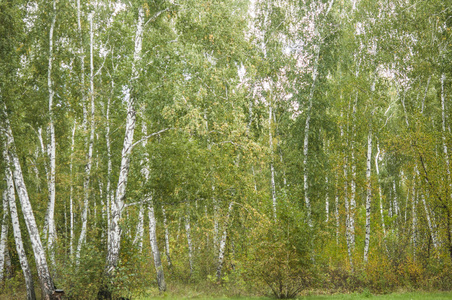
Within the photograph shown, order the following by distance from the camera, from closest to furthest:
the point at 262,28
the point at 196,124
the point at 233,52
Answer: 1. the point at 196,124
2. the point at 233,52
3. the point at 262,28

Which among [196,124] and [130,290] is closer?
[196,124]

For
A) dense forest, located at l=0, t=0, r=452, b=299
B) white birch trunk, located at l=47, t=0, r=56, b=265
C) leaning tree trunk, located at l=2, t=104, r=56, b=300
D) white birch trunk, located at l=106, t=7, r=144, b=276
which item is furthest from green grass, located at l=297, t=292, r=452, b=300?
white birch trunk, located at l=47, t=0, r=56, b=265

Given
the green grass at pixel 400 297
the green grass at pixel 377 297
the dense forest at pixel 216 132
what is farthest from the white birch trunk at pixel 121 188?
the green grass at pixel 400 297

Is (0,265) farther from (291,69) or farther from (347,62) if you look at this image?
(347,62)

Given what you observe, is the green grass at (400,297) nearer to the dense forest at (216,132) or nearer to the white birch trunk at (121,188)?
the dense forest at (216,132)

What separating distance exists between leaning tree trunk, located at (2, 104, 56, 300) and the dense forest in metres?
0.04

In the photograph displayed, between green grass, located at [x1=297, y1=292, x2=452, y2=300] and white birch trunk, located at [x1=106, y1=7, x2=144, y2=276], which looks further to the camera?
green grass, located at [x1=297, y1=292, x2=452, y2=300]

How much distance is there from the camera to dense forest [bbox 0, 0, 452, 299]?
9.80 meters

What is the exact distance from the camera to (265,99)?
1616 cm

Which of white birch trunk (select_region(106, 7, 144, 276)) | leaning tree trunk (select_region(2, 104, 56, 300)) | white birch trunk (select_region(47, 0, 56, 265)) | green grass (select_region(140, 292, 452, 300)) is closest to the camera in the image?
white birch trunk (select_region(106, 7, 144, 276))

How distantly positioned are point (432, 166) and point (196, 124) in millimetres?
9279

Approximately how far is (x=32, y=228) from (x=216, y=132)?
651 centimetres

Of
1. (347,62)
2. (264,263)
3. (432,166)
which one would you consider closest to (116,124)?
(264,263)

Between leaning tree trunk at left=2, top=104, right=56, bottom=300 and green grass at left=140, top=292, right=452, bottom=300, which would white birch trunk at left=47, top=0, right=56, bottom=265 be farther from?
green grass at left=140, top=292, right=452, bottom=300
